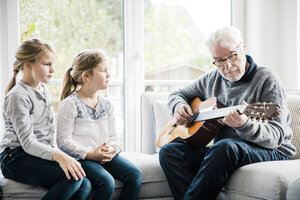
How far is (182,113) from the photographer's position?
226cm

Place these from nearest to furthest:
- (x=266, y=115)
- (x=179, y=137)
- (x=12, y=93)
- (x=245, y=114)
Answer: (x=266, y=115), (x=245, y=114), (x=12, y=93), (x=179, y=137)

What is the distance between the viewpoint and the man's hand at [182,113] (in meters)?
2.25

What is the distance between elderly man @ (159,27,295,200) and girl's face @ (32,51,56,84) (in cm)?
76

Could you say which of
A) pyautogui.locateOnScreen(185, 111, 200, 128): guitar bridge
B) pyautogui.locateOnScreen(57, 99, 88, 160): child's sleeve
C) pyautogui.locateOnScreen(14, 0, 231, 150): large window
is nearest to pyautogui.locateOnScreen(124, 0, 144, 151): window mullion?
pyautogui.locateOnScreen(14, 0, 231, 150): large window

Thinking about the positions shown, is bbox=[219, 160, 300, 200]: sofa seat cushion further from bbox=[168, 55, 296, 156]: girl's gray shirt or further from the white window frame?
the white window frame

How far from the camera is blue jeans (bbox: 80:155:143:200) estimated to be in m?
1.87

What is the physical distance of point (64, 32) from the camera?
297 centimetres

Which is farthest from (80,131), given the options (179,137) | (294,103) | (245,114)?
(294,103)

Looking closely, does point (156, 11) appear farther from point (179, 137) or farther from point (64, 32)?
point (179, 137)

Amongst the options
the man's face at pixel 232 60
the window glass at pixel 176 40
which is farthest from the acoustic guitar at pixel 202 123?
the window glass at pixel 176 40

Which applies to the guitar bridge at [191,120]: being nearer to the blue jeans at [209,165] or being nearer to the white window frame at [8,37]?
the blue jeans at [209,165]

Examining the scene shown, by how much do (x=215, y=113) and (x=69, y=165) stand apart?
78 centimetres

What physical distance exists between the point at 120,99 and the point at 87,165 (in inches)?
49.5

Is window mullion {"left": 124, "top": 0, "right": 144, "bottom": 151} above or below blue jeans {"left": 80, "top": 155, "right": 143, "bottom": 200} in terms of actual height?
above
